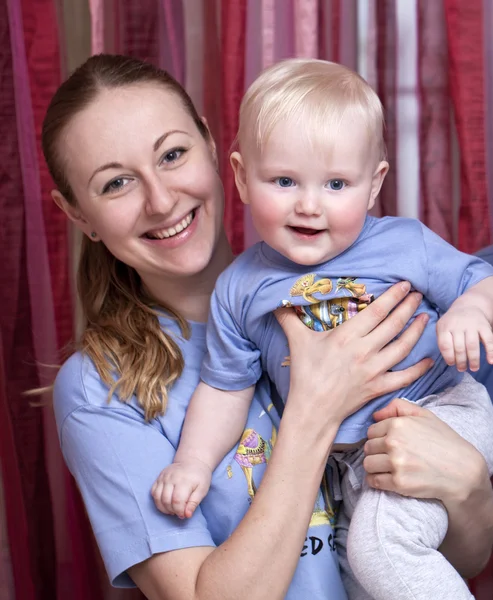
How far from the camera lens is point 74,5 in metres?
2.16

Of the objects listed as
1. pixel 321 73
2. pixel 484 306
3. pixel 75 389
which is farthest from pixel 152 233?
pixel 484 306

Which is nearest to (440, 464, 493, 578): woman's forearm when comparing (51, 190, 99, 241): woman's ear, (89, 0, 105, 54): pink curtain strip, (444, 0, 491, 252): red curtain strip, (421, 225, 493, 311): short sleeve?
(421, 225, 493, 311): short sleeve

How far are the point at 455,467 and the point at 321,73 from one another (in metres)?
0.70

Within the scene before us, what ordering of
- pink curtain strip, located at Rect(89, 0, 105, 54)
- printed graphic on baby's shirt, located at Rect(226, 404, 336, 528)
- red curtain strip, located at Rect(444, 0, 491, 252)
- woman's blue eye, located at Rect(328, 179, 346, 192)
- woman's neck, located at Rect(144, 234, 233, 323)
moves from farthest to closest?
pink curtain strip, located at Rect(89, 0, 105, 54)
red curtain strip, located at Rect(444, 0, 491, 252)
woman's neck, located at Rect(144, 234, 233, 323)
printed graphic on baby's shirt, located at Rect(226, 404, 336, 528)
woman's blue eye, located at Rect(328, 179, 346, 192)

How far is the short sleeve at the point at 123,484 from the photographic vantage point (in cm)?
147

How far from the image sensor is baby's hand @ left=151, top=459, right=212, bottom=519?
1452 mm

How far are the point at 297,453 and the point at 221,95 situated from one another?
3.48ft

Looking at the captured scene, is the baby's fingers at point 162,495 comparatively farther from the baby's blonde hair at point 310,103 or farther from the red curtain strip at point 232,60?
the red curtain strip at point 232,60

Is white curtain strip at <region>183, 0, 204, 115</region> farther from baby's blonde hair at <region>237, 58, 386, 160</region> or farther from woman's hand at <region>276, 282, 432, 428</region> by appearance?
woman's hand at <region>276, 282, 432, 428</region>

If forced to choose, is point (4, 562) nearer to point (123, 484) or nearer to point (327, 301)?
point (123, 484)

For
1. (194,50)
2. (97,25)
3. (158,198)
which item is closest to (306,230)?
(158,198)

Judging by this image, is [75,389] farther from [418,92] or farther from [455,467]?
[418,92]

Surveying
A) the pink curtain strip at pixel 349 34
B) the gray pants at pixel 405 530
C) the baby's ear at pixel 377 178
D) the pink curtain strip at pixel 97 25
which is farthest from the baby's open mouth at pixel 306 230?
the pink curtain strip at pixel 97 25

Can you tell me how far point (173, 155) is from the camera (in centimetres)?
165
